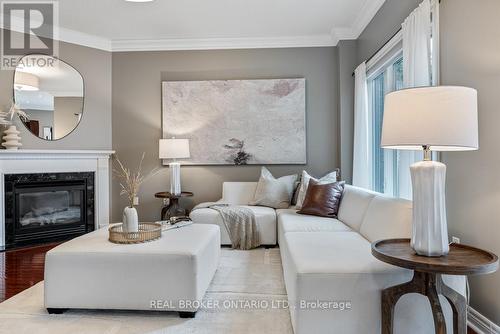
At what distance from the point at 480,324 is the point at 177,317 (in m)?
1.85

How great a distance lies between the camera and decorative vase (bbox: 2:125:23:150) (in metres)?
4.04

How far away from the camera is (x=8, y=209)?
4.07 m

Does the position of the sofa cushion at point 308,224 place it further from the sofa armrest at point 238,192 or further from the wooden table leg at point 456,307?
the wooden table leg at point 456,307

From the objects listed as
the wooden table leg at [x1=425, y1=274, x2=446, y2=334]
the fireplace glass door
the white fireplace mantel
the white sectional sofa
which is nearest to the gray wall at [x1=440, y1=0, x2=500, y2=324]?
the white sectional sofa

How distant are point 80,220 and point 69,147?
3.39 feet

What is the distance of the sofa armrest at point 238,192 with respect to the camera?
4594 mm

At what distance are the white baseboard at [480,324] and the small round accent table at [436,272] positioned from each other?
1.39 ft

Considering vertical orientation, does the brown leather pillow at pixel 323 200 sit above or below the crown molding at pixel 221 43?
below

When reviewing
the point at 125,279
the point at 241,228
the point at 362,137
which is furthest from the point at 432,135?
the point at 241,228

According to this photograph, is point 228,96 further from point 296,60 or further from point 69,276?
point 69,276

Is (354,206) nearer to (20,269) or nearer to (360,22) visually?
(360,22)

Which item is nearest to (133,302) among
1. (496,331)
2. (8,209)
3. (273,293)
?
(273,293)

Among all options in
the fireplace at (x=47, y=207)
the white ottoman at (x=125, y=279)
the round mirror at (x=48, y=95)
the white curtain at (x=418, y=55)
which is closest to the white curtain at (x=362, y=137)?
the white curtain at (x=418, y=55)

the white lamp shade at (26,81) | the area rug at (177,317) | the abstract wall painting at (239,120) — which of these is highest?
the white lamp shade at (26,81)
